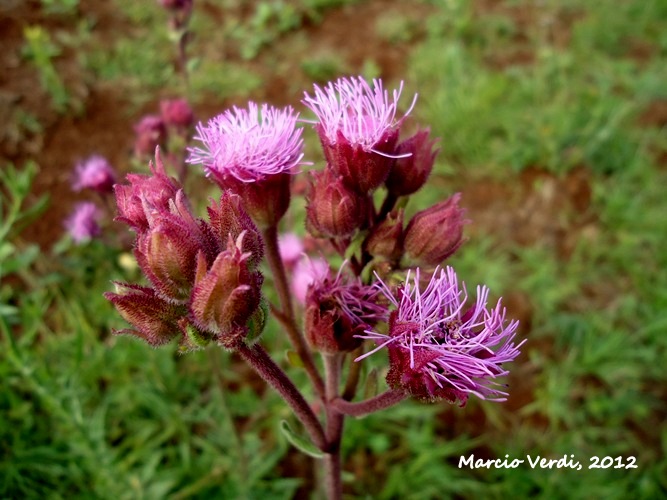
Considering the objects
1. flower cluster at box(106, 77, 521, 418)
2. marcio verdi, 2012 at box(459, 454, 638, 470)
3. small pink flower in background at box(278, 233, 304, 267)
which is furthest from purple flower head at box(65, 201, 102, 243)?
marcio verdi, 2012 at box(459, 454, 638, 470)

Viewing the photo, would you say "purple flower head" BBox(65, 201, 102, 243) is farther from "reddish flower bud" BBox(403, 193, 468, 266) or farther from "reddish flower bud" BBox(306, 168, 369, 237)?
"reddish flower bud" BBox(403, 193, 468, 266)

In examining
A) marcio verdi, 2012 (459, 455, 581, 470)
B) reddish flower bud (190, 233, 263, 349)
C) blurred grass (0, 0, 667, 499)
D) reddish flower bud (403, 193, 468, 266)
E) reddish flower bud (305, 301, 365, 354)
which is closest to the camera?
reddish flower bud (190, 233, 263, 349)

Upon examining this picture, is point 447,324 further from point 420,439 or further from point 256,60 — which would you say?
point 256,60

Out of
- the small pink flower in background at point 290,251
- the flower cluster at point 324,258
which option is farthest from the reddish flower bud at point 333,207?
the small pink flower in background at point 290,251

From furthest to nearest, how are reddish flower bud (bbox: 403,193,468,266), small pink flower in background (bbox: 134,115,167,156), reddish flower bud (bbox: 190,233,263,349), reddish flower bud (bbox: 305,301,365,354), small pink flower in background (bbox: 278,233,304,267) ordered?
1. small pink flower in background (bbox: 278,233,304,267)
2. small pink flower in background (bbox: 134,115,167,156)
3. reddish flower bud (bbox: 403,193,468,266)
4. reddish flower bud (bbox: 305,301,365,354)
5. reddish flower bud (bbox: 190,233,263,349)

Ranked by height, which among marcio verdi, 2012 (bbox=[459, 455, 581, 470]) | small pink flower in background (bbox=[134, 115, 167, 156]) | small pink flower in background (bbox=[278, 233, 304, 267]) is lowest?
marcio verdi, 2012 (bbox=[459, 455, 581, 470])

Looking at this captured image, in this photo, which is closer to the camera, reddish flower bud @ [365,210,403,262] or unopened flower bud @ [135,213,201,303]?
unopened flower bud @ [135,213,201,303]

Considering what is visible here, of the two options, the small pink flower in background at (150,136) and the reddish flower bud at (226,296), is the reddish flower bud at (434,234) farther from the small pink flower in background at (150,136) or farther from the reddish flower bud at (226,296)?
the small pink flower in background at (150,136)

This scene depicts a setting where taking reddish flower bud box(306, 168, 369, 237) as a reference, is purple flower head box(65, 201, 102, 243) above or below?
above

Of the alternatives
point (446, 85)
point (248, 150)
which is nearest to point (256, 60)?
point (446, 85)
